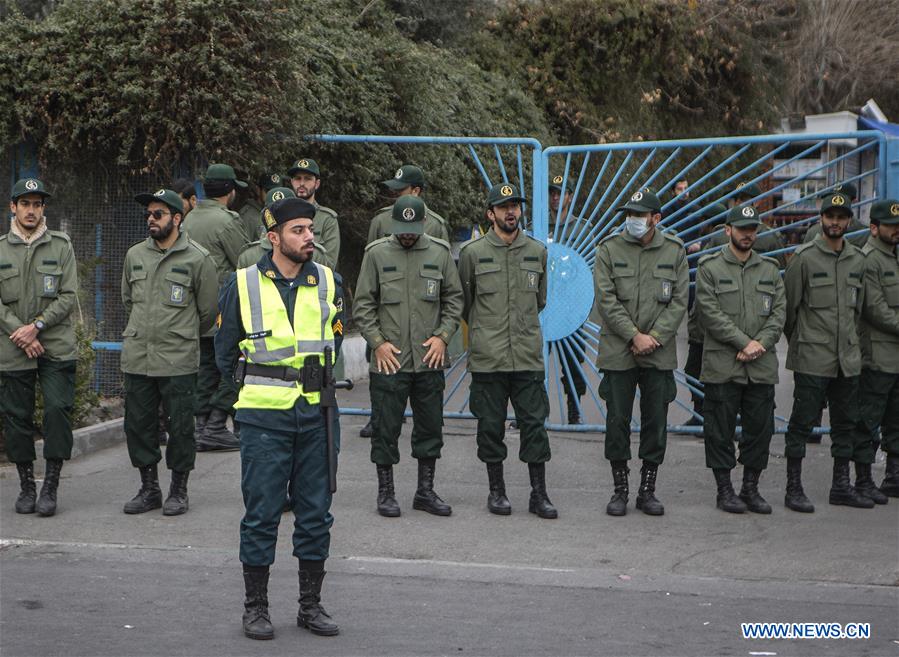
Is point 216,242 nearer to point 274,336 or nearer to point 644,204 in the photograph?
point 644,204

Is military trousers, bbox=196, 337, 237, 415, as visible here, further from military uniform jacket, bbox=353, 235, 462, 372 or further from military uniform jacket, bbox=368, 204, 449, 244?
military uniform jacket, bbox=353, 235, 462, 372

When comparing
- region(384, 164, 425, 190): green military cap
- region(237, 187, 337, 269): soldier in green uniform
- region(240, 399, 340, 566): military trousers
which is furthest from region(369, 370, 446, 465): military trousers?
region(240, 399, 340, 566): military trousers

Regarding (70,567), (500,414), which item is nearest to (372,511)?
(500,414)

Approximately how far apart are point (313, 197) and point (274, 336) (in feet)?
12.7

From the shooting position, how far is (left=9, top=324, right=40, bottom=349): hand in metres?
7.64

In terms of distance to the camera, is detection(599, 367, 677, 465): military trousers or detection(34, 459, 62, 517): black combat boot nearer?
detection(34, 459, 62, 517): black combat boot

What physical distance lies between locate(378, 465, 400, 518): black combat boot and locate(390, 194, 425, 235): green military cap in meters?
1.51

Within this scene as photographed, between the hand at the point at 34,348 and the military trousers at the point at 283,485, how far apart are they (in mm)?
2569

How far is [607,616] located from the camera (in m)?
5.90

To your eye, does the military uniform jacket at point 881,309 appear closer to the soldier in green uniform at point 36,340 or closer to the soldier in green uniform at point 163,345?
the soldier in green uniform at point 163,345

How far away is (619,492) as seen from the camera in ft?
26.5

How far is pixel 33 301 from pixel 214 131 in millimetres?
2857

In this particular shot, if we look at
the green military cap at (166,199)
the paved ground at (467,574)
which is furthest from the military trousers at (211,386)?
the green military cap at (166,199)

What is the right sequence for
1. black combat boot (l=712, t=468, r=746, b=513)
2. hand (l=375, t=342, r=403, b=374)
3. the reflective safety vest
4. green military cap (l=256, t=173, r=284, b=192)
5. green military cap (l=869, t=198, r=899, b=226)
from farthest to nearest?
green military cap (l=256, t=173, r=284, b=192) < green military cap (l=869, t=198, r=899, b=226) < black combat boot (l=712, t=468, r=746, b=513) < hand (l=375, t=342, r=403, b=374) < the reflective safety vest
